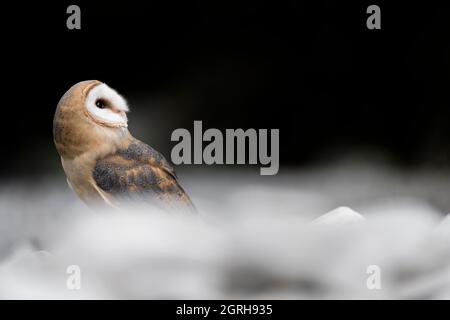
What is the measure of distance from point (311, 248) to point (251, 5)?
523 millimetres

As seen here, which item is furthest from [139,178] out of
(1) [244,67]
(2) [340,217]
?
(2) [340,217]

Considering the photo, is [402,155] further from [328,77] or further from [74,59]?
[74,59]

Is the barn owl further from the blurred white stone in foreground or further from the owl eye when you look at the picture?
the blurred white stone in foreground

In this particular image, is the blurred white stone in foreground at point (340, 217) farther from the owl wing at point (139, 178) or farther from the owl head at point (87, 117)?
the owl head at point (87, 117)

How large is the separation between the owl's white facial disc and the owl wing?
0.21 ft

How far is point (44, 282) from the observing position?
1826 mm

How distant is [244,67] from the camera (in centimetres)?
184

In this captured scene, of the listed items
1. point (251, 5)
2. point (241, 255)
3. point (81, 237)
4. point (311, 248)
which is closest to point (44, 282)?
point (81, 237)

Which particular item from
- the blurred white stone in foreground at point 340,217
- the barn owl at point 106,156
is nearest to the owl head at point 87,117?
the barn owl at point 106,156

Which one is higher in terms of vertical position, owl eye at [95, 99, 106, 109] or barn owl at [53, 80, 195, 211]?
owl eye at [95, 99, 106, 109]

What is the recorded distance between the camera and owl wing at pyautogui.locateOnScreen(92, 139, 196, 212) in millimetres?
1808

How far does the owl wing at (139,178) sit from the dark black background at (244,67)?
2.7 inches

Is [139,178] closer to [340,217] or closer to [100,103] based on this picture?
[100,103]

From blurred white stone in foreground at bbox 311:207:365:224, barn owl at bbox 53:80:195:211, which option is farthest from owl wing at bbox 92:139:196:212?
blurred white stone in foreground at bbox 311:207:365:224
